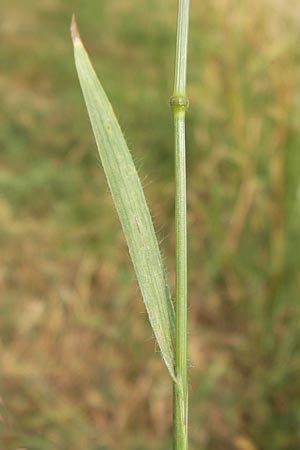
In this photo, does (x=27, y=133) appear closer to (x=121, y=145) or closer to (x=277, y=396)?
(x=277, y=396)

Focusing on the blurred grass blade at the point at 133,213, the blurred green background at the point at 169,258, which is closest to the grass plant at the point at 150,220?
the blurred grass blade at the point at 133,213

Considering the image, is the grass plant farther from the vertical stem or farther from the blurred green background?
the blurred green background

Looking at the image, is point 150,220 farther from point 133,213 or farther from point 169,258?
point 169,258

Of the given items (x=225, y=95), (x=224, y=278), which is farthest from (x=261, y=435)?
(x=225, y=95)

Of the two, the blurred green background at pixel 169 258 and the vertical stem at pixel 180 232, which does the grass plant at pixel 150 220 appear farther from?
the blurred green background at pixel 169 258

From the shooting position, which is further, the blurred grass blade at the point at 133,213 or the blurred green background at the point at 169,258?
the blurred green background at the point at 169,258

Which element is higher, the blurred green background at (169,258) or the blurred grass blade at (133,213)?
the blurred grass blade at (133,213)
